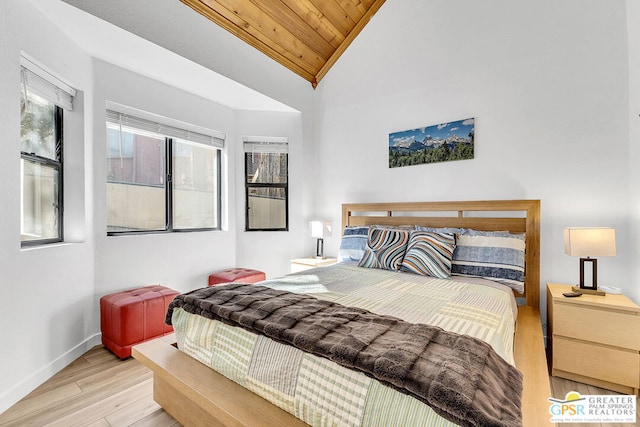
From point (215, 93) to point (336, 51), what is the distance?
5.34 feet

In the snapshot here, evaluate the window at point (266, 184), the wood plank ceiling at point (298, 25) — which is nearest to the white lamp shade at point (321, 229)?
the window at point (266, 184)

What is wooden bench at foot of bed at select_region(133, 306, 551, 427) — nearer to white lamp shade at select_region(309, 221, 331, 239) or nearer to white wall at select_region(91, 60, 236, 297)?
white wall at select_region(91, 60, 236, 297)

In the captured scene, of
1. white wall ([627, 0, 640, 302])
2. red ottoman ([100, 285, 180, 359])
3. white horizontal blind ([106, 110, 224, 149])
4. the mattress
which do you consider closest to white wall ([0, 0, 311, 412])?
white horizontal blind ([106, 110, 224, 149])

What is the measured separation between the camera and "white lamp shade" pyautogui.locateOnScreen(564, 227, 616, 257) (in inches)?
78.5

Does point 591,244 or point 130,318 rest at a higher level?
point 591,244

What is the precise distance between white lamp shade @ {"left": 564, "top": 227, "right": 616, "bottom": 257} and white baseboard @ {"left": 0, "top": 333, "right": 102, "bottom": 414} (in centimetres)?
374

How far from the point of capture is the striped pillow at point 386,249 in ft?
8.25

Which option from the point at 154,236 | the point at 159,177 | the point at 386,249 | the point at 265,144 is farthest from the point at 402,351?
the point at 265,144

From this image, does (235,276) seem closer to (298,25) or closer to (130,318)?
(130,318)

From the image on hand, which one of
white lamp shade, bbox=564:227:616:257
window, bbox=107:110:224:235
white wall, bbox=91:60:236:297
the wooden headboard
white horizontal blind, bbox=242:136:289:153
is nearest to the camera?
white lamp shade, bbox=564:227:616:257

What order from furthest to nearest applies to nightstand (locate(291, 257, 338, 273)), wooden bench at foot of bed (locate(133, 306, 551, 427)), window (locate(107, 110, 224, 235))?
nightstand (locate(291, 257, 338, 273)) → window (locate(107, 110, 224, 235)) → wooden bench at foot of bed (locate(133, 306, 551, 427))

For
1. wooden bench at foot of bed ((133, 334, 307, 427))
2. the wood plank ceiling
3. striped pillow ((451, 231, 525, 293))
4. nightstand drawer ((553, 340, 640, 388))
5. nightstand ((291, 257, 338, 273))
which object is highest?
the wood plank ceiling

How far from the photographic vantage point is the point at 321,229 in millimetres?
3613

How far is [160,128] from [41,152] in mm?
1047
